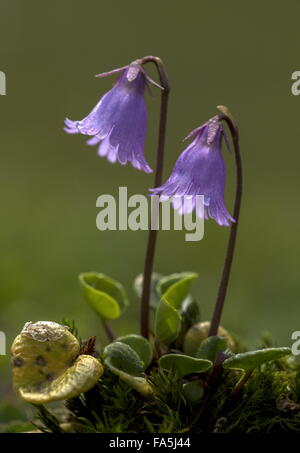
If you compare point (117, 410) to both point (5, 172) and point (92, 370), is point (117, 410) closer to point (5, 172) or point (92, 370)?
point (92, 370)

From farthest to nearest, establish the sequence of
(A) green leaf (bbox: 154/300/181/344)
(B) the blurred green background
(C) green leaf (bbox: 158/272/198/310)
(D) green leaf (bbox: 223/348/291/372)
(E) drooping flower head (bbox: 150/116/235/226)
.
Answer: (B) the blurred green background
(C) green leaf (bbox: 158/272/198/310)
(A) green leaf (bbox: 154/300/181/344)
(E) drooping flower head (bbox: 150/116/235/226)
(D) green leaf (bbox: 223/348/291/372)

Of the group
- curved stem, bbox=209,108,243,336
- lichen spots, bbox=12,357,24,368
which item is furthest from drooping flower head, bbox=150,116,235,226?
lichen spots, bbox=12,357,24,368

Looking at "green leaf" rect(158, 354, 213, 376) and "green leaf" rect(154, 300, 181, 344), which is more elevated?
"green leaf" rect(154, 300, 181, 344)

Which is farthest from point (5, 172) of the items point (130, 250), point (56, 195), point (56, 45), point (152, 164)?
point (56, 45)

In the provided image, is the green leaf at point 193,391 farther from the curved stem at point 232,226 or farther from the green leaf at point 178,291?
the green leaf at point 178,291

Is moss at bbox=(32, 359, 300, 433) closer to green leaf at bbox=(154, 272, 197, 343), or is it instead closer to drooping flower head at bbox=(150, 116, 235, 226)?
green leaf at bbox=(154, 272, 197, 343)

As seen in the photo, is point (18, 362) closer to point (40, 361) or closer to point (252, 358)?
point (40, 361)

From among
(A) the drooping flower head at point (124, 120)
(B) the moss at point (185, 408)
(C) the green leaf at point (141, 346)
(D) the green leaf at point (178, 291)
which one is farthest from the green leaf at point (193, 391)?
(A) the drooping flower head at point (124, 120)
